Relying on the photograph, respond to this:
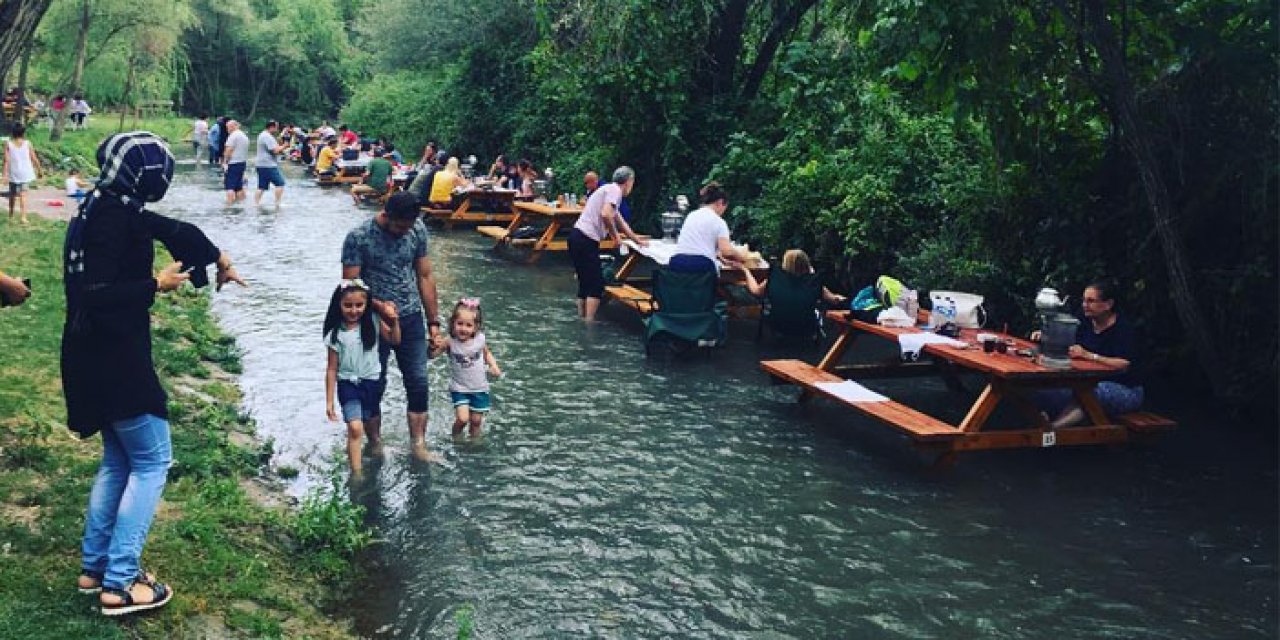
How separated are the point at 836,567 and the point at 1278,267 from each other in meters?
4.89

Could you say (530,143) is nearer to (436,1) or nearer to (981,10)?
(436,1)

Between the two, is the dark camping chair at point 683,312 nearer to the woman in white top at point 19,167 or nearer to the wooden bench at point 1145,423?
the wooden bench at point 1145,423

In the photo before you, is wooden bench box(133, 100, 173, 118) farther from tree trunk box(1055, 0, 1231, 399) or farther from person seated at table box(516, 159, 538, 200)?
tree trunk box(1055, 0, 1231, 399)

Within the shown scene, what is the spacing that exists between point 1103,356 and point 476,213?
1466 centimetres

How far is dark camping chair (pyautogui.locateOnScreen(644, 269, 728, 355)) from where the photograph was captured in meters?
10.4

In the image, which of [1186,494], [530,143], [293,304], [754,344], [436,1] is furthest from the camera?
[436,1]

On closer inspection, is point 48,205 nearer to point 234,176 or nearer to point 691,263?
point 234,176

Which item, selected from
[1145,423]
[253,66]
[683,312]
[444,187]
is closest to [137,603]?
[1145,423]

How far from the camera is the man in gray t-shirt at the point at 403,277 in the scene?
6.79m

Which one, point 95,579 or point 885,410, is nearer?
point 95,579

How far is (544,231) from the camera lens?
1747cm

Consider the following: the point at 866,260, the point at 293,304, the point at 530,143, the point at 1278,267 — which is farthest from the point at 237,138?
the point at 1278,267

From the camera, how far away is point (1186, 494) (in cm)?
711

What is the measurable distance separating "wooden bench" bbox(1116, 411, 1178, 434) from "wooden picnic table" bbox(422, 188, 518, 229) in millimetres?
13807
